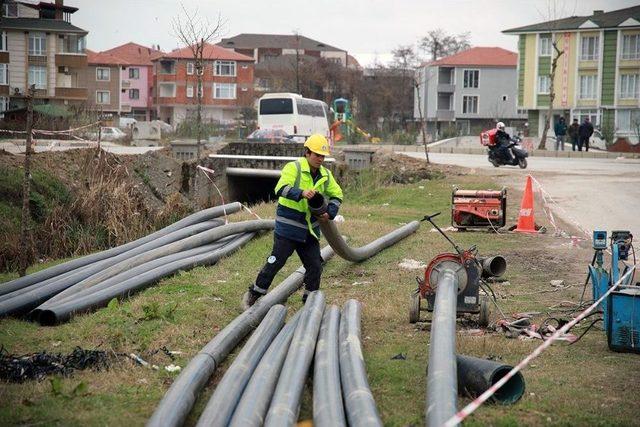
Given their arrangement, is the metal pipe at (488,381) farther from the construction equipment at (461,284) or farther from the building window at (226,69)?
the building window at (226,69)

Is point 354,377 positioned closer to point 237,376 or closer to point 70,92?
point 237,376

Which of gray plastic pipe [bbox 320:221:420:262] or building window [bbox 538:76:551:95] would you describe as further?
building window [bbox 538:76:551:95]

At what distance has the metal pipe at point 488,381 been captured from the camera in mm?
6633

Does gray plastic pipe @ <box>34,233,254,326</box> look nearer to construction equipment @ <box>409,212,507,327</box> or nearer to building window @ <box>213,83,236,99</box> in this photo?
construction equipment @ <box>409,212,507,327</box>

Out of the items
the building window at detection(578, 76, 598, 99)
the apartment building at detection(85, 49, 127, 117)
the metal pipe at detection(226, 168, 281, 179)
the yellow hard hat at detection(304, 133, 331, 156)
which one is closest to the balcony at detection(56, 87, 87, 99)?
the apartment building at detection(85, 49, 127, 117)

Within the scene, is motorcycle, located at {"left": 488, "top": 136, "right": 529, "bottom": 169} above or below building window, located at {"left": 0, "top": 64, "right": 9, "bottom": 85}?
below

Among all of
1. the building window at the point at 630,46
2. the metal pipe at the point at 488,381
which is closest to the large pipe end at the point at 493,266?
the metal pipe at the point at 488,381

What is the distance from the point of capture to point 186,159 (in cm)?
2842

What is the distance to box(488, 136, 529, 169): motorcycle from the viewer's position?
28.5m

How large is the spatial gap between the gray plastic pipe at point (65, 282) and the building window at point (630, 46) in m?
56.4

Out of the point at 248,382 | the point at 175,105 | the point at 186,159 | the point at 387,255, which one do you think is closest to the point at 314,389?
the point at 248,382

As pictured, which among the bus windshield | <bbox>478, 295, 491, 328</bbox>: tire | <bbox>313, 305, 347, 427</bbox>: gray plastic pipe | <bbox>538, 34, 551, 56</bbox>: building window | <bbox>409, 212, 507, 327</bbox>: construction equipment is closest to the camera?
<bbox>313, 305, 347, 427</bbox>: gray plastic pipe

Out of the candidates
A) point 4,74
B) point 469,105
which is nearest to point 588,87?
point 469,105

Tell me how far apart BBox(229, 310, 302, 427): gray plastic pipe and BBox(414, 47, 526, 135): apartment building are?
7717 centimetres
